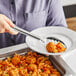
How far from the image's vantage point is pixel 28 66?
95 cm

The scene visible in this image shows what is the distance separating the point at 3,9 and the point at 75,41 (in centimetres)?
64

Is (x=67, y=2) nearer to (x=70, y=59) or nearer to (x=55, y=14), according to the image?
(x=55, y=14)

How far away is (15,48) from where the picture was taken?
3.49 feet

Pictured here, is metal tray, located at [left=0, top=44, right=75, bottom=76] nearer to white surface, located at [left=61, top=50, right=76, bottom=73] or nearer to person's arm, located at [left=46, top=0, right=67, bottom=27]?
white surface, located at [left=61, top=50, right=76, bottom=73]

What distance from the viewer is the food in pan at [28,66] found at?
0.90 metres

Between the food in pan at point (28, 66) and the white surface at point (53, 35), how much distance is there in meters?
0.13

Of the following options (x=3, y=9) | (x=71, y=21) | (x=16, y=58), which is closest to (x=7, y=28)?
(x=16, y=58)

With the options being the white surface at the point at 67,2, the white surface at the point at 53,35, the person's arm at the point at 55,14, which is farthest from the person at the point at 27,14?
the white surface at the point at 67,2

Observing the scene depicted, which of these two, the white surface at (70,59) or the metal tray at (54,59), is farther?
the white surface at (70,59)

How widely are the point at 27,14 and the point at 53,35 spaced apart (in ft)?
1.28

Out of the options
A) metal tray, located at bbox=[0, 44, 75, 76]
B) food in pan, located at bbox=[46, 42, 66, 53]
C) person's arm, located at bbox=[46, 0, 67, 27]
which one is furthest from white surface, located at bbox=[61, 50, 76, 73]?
person's arm, located at bbox=[46, 0, 67, 27]

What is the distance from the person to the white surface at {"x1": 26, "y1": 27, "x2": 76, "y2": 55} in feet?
1.03

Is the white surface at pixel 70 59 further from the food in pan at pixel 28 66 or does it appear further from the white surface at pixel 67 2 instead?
the white surface at pixel 67 2

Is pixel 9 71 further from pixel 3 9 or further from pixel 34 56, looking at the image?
pixel 3 9
